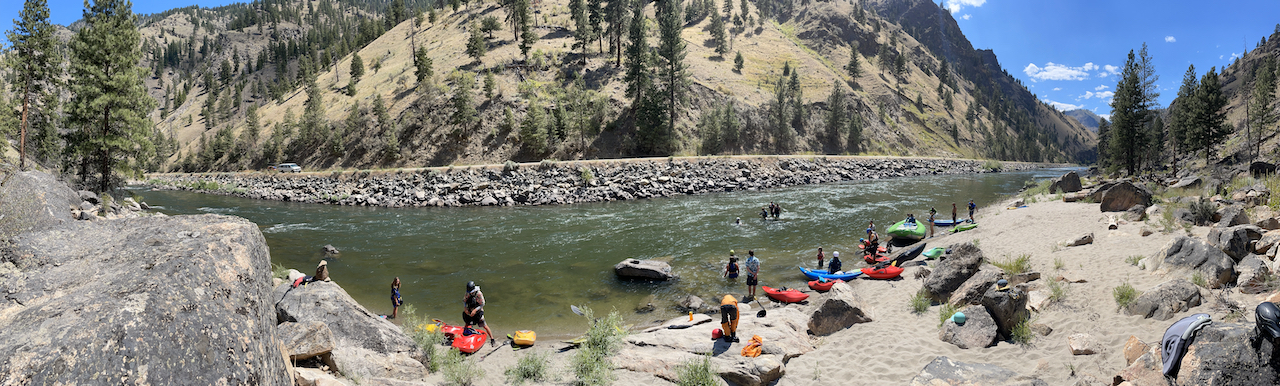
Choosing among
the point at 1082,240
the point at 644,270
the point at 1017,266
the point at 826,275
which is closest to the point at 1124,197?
the point at 1082,240

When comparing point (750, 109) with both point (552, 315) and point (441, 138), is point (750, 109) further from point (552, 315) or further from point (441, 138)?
point (552, 315)

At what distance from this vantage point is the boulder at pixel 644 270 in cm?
1761

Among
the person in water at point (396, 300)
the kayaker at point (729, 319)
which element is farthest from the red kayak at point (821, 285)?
the person in water at point (396, 300)

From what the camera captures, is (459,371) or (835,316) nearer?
(459,371)

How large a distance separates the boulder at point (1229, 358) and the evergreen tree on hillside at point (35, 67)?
131 ft

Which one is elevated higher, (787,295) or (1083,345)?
(1083,345)

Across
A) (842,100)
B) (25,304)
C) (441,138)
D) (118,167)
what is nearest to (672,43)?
(441,138)

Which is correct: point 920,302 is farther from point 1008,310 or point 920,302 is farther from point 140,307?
point 140,307

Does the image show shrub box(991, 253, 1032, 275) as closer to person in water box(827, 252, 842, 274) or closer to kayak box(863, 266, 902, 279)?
kayak box(863, 266, 902, 279)

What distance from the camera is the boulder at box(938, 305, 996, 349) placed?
9531mm

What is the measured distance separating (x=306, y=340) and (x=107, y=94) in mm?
28110

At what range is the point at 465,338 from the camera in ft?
38.7

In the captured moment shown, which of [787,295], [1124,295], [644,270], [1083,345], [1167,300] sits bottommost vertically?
[787,295]

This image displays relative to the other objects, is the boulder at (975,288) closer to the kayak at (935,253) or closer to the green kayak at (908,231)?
the kayak at (935,253)
